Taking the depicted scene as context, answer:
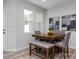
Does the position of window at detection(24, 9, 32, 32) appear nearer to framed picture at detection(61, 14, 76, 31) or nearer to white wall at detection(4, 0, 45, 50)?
white wall at detection(4, 0, 45, 50)

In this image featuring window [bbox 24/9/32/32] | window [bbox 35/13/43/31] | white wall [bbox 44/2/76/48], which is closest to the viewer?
white wall [bbox 44/2/76/48]

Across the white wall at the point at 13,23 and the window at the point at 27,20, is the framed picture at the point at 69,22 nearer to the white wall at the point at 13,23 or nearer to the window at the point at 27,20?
the window at the point at 27,20

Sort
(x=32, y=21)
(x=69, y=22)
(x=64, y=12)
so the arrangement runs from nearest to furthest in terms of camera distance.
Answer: (x=69, y=22)
(x=64, y=12)
(x=32, y=21)

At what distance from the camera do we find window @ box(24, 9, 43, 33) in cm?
409

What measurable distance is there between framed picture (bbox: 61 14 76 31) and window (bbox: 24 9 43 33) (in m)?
1.53

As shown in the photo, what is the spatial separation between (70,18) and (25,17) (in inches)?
96.7

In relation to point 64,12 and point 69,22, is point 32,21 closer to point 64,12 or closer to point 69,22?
point 64,12

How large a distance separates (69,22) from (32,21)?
2.12m

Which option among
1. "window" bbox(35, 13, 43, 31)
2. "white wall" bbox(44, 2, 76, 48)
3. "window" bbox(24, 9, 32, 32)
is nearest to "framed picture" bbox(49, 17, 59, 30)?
"white wall" bbox(44, 2, 76, 48)

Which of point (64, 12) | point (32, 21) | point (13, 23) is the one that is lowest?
point (13, 23)

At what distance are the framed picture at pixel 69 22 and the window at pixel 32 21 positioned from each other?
1529mm

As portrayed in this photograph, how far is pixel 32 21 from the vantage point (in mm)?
4461

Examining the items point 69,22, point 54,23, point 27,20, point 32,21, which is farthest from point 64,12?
point 27,20

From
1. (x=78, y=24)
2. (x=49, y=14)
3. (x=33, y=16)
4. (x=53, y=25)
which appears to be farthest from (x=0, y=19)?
(x=49, y=14)
